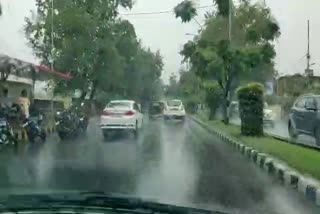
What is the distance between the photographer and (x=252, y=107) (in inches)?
812

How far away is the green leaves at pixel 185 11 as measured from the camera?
27337 millimetres

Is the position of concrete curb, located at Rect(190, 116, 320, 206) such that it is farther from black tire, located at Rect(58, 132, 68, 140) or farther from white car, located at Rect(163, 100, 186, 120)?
white car, located at Rect(163, 100, 186, 120)

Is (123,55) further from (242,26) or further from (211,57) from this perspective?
(211,57)

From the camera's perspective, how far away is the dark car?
54.5ft

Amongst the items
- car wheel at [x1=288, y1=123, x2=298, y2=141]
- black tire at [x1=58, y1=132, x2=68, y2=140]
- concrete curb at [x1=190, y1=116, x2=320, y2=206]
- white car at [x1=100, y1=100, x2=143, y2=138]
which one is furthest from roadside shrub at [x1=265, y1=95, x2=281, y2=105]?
concrete curb at [x1=190, y1=116, x2=320, y2=206]

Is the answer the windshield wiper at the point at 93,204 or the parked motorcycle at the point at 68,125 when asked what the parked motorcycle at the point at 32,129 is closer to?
the parked motorcycle at the point at 68,125

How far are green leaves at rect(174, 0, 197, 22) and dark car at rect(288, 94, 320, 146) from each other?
9387 millimetres

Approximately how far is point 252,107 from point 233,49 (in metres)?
7.83

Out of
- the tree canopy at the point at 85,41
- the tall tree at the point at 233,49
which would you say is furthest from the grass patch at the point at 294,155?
the tree canopy at the point at 85,41

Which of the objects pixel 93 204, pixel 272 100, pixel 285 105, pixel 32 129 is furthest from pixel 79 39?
pixel 93 204

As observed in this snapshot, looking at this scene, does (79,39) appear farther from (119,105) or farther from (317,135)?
(317,135)

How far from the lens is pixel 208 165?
1340cm

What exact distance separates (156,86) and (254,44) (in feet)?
196

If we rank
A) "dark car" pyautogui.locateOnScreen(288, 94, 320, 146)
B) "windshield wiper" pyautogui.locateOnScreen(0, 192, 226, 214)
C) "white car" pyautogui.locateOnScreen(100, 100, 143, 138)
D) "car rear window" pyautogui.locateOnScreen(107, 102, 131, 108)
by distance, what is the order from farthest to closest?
1. "car rear window" pyautogui.locateOnScreen(107, 102, 131, 108)
2. "white car" pyautogui.locateOnScreen(100, 100, 143, 138)
3. "dark car" pyautogui.locateOnScreen(288, 94, 320, 146)
4. "windshield wiper" pyautogui.locateOnScreen(0, 192, 226, 214)
